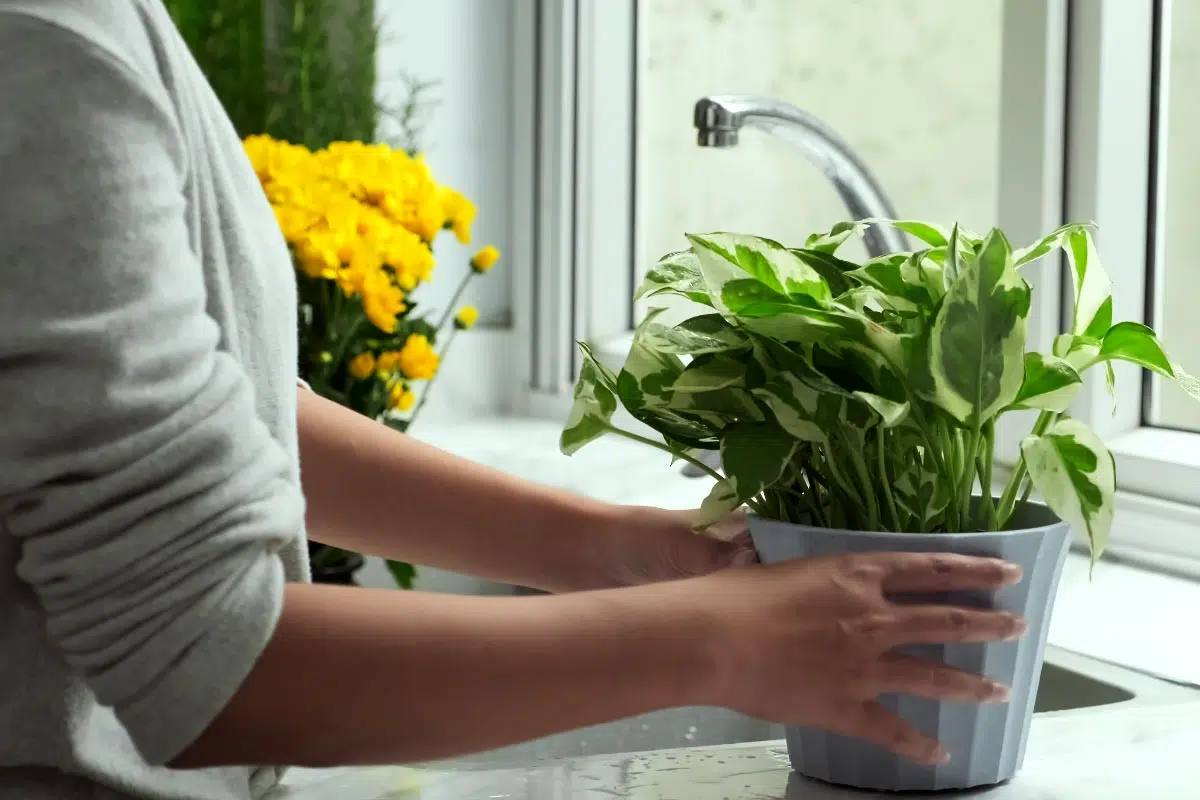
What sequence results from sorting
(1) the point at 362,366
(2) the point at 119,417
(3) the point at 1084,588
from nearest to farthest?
(2) the point at 119,417, (3) the point at 1084,588, (1) the point at 362,366

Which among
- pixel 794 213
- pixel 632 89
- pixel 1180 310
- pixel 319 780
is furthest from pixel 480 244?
pixel 319 780

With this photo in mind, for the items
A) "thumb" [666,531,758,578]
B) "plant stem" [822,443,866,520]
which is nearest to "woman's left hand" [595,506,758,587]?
"thumb" [666,531,758,578]

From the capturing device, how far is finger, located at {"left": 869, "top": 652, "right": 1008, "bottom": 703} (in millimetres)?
548

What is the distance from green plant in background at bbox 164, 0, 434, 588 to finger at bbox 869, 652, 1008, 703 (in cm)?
121

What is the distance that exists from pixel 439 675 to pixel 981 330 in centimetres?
24

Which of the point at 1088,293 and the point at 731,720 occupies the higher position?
the point at 1088,293

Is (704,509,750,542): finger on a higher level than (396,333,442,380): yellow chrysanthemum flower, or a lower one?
lower

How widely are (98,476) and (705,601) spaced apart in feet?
0.74

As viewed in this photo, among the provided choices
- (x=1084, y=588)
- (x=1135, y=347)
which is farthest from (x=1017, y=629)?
(x=1084, y=588)

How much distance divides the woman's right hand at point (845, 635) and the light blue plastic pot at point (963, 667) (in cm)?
1

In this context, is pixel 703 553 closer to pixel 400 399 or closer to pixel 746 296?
pixel 746 296

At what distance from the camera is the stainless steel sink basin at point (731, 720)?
800mm

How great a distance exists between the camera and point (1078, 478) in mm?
564

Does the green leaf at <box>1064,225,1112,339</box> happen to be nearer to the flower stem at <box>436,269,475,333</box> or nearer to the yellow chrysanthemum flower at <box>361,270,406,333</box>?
the yellow chrysanthemum flower at <box>361,270,406,333</box>
